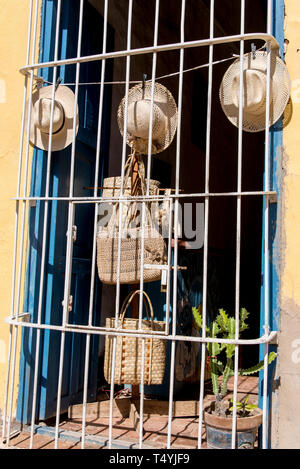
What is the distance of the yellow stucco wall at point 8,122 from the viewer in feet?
11.1

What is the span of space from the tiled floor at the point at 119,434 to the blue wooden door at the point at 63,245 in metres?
0.20

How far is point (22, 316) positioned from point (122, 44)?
311cm

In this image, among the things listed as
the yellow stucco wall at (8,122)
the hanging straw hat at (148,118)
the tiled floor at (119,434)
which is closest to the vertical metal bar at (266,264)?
the tiled floor at (119,434)

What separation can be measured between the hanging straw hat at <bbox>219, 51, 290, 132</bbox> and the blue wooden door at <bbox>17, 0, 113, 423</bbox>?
137 cm

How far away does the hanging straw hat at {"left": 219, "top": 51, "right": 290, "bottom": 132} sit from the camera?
268cm

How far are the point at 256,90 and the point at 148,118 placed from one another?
0.83m

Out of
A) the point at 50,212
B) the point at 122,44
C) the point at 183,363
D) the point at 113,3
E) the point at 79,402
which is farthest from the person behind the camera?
the point at 122,44

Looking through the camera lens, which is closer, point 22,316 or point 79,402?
point 22,316

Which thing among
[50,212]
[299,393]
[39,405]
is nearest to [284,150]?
[299,393]

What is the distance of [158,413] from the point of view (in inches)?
142

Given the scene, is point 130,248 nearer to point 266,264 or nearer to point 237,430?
point 266,264

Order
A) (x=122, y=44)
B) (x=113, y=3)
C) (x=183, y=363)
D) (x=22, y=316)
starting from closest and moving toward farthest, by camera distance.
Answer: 1. (x=22, y=316)
2. (x=183, y=363)
3. (x=113, y=3)
4. (x=122, y=44)

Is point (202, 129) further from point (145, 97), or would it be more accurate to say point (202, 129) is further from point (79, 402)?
point (79, 402)

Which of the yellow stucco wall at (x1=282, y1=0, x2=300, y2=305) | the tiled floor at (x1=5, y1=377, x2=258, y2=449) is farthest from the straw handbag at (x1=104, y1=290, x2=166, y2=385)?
the yellow stucco wall at (x1=282, y1=0, x2=300, y2=305)
